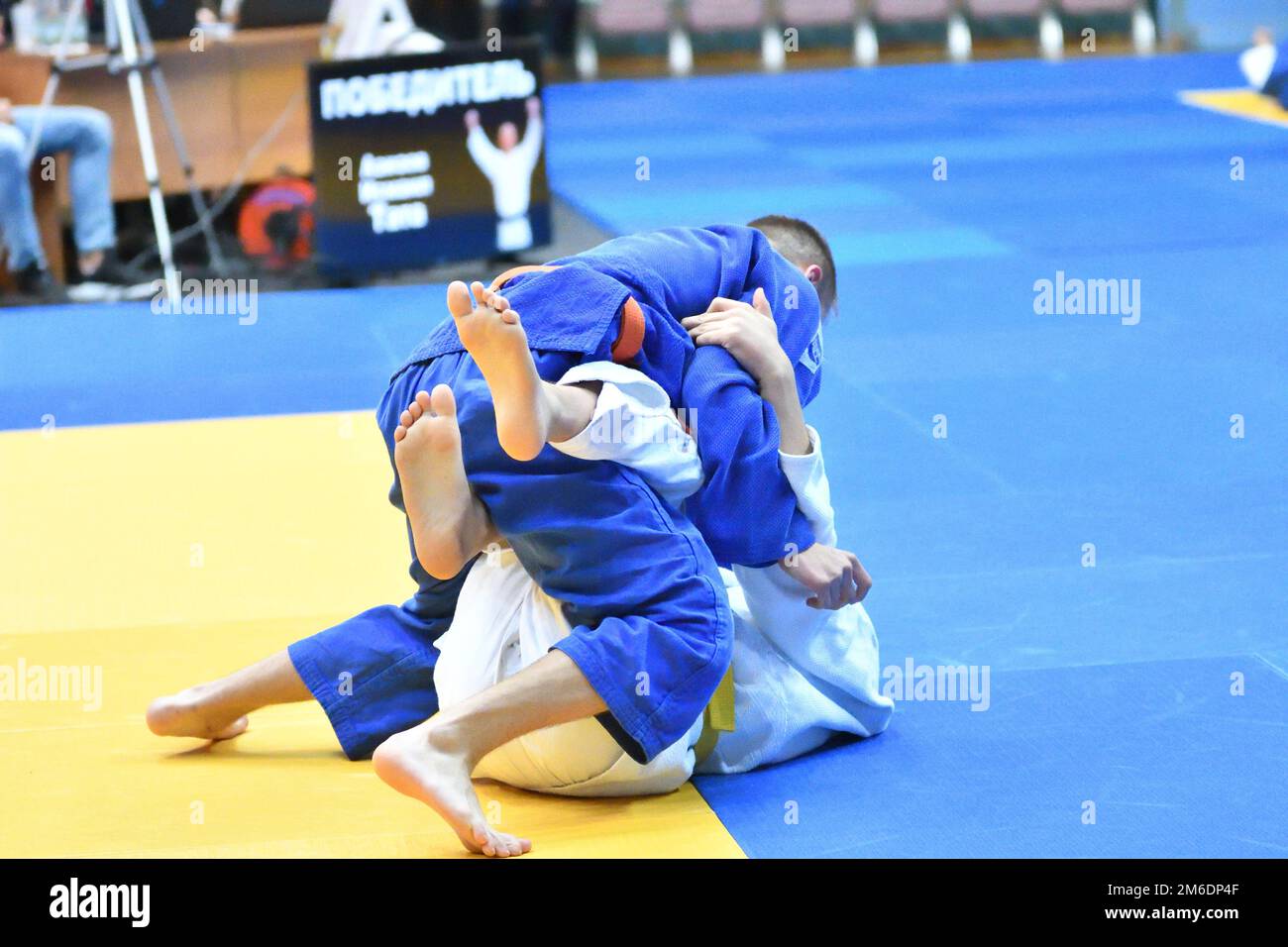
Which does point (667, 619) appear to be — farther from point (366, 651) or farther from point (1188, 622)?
point (1188, 622)

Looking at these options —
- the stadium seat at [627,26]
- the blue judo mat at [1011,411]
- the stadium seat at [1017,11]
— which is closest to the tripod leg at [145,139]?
the blue judo mat at [1011,411]

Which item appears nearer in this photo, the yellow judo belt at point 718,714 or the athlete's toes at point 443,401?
the athlete's toes at point 443,401

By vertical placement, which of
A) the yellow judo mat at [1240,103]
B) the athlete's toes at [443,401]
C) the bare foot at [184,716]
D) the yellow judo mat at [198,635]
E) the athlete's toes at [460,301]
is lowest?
the yellow judo mat at [1240,103]

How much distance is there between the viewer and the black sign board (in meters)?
9.52

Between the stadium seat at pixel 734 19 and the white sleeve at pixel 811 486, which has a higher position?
the white sleeve at pixel 811 486

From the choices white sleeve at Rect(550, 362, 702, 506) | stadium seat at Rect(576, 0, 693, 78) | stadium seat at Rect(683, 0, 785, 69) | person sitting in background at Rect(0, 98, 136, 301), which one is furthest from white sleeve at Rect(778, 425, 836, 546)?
stadium seat at Rect(683, 0, 785, 69)

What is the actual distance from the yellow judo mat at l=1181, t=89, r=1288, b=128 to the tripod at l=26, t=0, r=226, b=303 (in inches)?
317

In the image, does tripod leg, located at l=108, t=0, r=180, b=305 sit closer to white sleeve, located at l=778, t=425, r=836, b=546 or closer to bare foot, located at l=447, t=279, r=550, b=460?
white sleeve, located at l=778, t=425, r=836, b=546

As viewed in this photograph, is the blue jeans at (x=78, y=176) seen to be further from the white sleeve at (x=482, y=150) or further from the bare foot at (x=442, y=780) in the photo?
the bare foot at (x=442, y=780)

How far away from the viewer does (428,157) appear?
31.6 feet

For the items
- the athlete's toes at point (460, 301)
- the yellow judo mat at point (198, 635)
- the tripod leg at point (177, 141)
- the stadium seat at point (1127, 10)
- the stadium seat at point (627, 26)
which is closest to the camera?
the athlete's toes at point (460, 301)

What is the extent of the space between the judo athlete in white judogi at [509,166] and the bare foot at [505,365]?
651 centimetres

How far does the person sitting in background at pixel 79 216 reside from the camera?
31.2 feet
